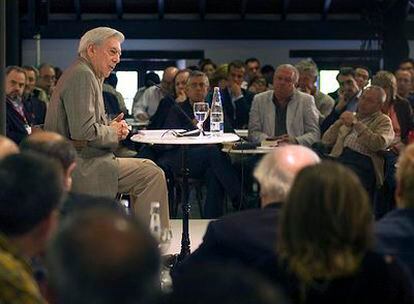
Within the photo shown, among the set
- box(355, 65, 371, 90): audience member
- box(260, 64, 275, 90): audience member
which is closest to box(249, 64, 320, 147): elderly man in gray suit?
box(355, 65, 371, 90): audience member

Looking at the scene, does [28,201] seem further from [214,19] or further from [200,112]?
[214,19]

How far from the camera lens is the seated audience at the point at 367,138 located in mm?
6129

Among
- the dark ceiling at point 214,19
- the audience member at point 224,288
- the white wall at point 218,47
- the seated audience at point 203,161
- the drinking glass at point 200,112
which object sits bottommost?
the seated audience at point 203,161

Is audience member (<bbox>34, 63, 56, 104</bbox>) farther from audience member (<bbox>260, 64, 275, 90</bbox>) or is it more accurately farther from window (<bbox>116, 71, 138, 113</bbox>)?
window (<bbox>116, 71, 138, 113</bbox>)

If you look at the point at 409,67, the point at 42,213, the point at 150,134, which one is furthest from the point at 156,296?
the point at 409,67

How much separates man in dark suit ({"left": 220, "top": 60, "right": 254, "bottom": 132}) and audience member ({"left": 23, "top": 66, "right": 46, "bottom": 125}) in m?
1.67

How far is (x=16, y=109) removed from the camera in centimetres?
635

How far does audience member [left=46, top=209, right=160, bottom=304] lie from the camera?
3.77 ft

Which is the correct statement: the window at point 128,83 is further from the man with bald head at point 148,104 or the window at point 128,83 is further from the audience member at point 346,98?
the audience member at point 346,98

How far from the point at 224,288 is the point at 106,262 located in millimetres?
160

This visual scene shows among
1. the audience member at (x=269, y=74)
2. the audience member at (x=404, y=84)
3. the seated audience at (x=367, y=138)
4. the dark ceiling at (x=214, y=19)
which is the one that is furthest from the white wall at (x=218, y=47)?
the seated audience at (x=367, y=138)

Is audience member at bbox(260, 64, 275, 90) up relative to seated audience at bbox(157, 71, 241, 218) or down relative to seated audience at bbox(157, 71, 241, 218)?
up

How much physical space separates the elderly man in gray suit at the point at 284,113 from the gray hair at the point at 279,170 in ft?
12.5

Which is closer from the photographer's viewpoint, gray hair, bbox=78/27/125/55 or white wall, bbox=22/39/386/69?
gray hair, bbox=78/27/125/55
